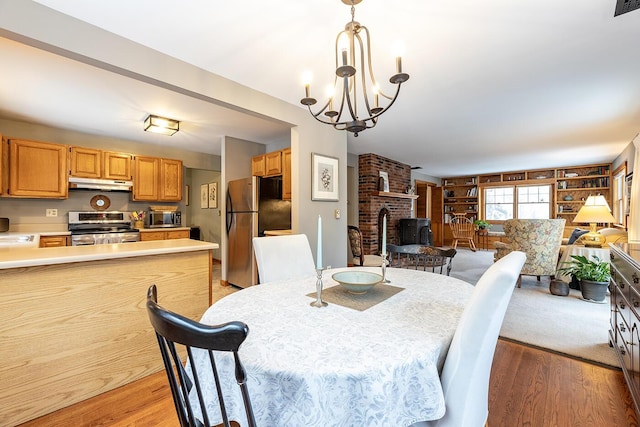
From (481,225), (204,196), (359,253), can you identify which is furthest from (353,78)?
(481,225)

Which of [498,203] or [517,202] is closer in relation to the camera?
[517,202]

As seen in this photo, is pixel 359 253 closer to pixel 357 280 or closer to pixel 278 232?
pixel 278 232

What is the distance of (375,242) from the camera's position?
5242mm

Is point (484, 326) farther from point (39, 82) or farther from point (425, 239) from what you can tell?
point (425, 239)

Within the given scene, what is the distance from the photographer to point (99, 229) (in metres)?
3.80

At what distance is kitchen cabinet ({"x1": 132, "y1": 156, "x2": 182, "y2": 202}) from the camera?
4.12 meters

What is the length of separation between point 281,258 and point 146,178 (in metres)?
3.44

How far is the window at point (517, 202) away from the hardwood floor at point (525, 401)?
22.4ft

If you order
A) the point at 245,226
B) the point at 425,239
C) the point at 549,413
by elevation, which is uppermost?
the point at 245,226

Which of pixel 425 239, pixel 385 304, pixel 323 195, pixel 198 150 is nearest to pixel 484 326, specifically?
pixel 385 304

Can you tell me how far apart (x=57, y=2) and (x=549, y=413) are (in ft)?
11.3

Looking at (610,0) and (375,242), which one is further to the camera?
(375,242)

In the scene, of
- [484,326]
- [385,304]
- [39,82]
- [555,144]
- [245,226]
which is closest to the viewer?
[484,326]

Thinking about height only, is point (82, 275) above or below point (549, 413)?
above
